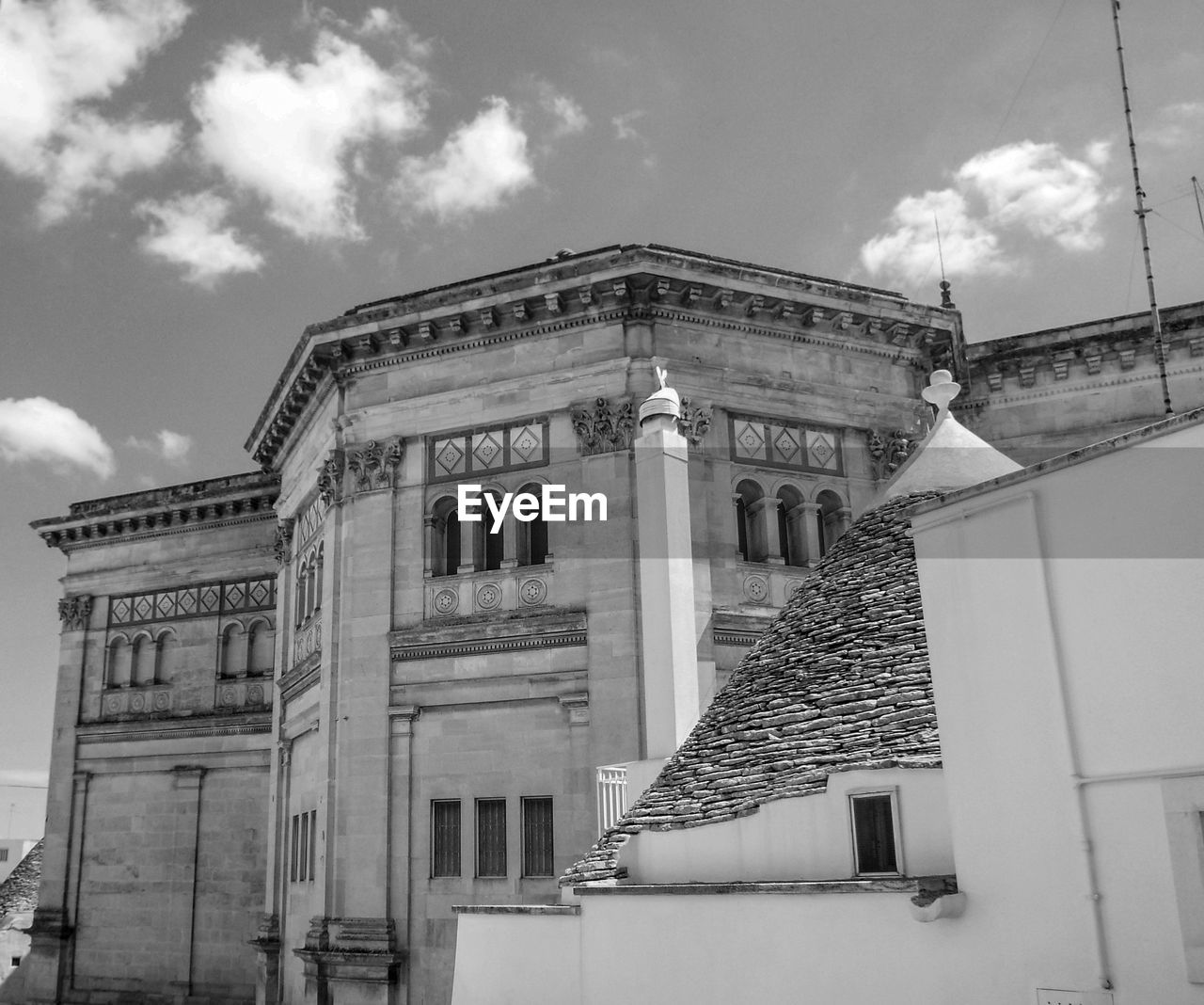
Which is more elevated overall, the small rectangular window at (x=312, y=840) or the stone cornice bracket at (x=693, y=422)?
the stone cornice bracket at (x=693, y=422)

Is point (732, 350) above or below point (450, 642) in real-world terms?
above

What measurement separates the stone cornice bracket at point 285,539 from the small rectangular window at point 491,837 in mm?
9645

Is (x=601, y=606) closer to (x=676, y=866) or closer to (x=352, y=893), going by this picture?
(x=352, y=893)

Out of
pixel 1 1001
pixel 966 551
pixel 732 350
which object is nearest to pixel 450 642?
pixel 732 350

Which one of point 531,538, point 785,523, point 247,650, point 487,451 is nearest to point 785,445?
point 785,523

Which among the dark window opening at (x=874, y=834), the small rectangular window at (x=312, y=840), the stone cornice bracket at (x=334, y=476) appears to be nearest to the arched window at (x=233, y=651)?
the small rectangular window at (x=312, y=840)

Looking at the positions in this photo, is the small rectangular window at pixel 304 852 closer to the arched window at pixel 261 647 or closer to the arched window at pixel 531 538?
the arched window at pixel 531 538

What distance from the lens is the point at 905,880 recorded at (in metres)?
9.56

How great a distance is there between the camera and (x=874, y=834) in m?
10.6

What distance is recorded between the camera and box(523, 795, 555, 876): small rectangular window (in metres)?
20.4

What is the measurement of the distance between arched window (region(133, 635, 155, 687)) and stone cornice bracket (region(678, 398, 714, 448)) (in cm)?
1774

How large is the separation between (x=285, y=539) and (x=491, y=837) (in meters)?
10.5

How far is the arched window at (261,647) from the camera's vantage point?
31609mm

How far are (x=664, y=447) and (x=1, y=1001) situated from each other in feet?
85.1
